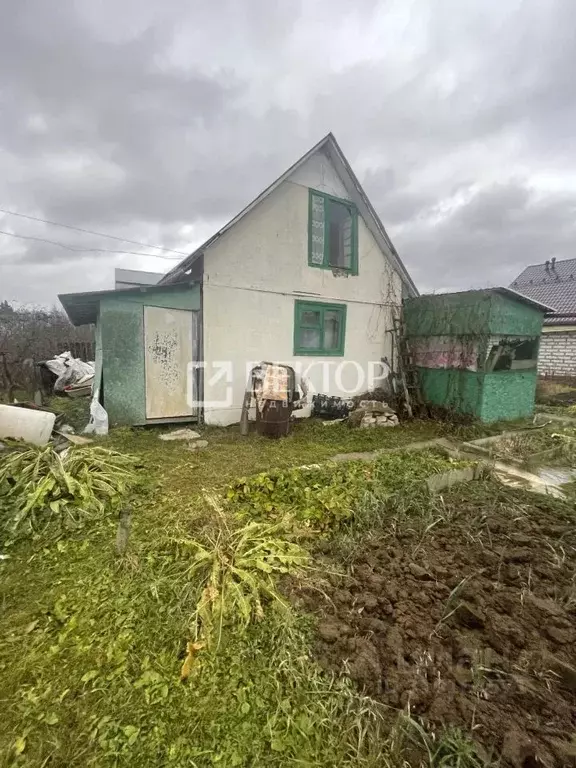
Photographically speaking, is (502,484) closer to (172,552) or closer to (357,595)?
(357,595)

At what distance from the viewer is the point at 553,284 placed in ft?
59.5

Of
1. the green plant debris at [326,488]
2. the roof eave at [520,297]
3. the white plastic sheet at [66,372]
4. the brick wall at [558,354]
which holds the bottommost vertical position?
the green plant debris at [326,488]

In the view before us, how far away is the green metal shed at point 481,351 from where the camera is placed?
25.0ft

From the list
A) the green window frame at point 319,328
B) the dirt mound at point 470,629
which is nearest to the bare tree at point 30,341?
the green window frame at point 319,328

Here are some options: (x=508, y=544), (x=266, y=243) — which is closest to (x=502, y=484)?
(x=508, y=544)

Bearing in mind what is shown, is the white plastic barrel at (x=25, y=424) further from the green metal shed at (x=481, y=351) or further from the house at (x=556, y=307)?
the house at (x=556, y=307)

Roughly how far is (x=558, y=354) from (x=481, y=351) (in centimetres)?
974

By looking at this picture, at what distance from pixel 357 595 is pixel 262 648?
757mm

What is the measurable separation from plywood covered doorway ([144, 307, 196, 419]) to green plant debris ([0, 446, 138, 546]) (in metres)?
2.55

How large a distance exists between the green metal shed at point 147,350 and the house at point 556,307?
11.2m

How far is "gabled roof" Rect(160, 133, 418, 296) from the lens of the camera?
22.4ft

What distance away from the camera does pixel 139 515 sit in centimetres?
342

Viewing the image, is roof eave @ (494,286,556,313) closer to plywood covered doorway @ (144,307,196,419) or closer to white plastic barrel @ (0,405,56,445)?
plywood covered doorway @ (144,307,196,419)

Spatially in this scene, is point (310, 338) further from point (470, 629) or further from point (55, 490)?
point (470, 629)
